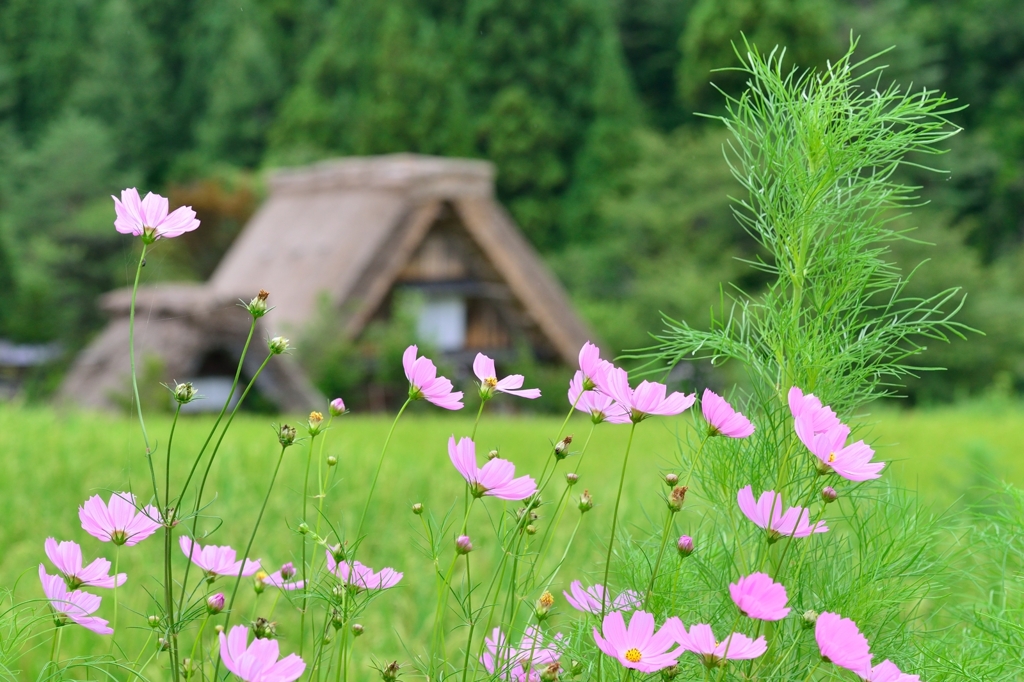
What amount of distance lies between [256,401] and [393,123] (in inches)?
474

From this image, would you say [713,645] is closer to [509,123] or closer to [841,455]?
[841,455]

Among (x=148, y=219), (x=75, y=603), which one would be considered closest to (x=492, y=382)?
(x=148, y=219)

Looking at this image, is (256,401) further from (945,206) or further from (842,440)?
(945,206)

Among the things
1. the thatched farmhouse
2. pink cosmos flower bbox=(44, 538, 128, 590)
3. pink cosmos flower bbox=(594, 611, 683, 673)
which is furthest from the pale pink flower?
the thatched farmhouse

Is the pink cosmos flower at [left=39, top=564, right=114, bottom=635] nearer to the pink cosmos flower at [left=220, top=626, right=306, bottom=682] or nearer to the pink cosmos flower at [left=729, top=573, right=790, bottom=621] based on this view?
the pink cosmos flower at [left=220, top=626, right=306, bottom=682]

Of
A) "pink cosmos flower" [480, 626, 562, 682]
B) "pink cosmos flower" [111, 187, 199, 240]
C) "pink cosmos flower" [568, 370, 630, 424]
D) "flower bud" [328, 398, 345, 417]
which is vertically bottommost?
"pink cosmos flower" [480, 626, 562, 682]

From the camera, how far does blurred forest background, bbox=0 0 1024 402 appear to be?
1569 cm

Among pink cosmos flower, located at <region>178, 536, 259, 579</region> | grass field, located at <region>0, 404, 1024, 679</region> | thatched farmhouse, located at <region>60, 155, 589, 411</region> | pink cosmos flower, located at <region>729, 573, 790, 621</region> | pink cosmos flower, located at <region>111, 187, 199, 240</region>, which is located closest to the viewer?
pink cosmos flower, located at <region>729, 573, 790, 621</region>

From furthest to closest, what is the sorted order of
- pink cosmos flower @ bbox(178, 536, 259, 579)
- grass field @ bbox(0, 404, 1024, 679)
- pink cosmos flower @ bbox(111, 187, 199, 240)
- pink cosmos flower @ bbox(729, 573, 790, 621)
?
grass field @ bbox(0, 404, 1024, 679), pink cosmos flower @ bbox(178, 536, 259, 579), pink cosmos flower @ bbox(111, 187, 199, 240), pink cosmos flower @ bbox(729, 573, 790, 621)

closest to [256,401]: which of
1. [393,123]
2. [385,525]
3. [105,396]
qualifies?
[105,396]

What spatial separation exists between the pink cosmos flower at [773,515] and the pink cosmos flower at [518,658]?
0.19m

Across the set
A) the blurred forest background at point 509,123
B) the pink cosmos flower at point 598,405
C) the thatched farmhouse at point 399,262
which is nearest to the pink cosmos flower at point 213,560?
the pink cosmos flower at point 598,405

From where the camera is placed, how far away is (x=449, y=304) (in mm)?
12203

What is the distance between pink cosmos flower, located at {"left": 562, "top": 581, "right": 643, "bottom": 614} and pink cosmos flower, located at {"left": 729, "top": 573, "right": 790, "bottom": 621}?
0.70ft
